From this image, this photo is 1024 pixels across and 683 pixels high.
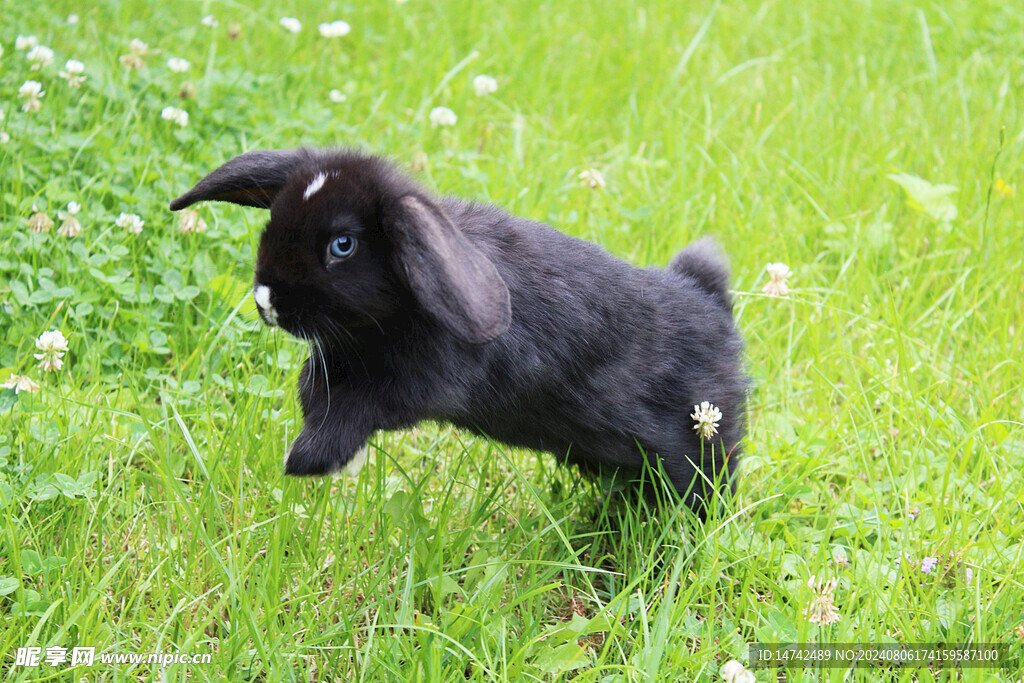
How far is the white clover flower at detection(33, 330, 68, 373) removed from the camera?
2.96 meters

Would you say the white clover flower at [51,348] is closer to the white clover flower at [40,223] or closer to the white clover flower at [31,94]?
the white clover flower at [40,223]

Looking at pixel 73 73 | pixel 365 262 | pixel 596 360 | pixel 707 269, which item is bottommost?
pixel 596 360

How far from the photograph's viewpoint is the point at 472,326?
2.18m

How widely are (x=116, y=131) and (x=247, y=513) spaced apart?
2.07 meters

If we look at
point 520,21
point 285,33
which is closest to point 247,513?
point 285,33

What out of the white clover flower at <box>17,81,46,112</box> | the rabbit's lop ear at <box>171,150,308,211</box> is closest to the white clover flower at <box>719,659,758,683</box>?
the rabbit's lop ear at <box>171,150,308,211</box>

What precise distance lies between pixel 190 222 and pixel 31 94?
3.04ft

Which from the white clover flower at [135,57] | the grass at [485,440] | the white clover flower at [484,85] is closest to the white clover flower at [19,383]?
the grass at [485,440]

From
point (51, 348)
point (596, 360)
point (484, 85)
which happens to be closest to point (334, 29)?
point (484, 85)

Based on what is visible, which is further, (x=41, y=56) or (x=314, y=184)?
(x=41, y=56)

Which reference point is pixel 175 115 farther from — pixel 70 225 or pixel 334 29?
pixel 334 29

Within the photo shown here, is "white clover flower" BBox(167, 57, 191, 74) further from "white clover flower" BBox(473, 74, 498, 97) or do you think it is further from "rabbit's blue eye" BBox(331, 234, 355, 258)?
"rabbit's blue eye" BBox(331, 234, 355, 258)

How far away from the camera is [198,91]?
179 inches

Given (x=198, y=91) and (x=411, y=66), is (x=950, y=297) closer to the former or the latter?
(x=411, y=66)
